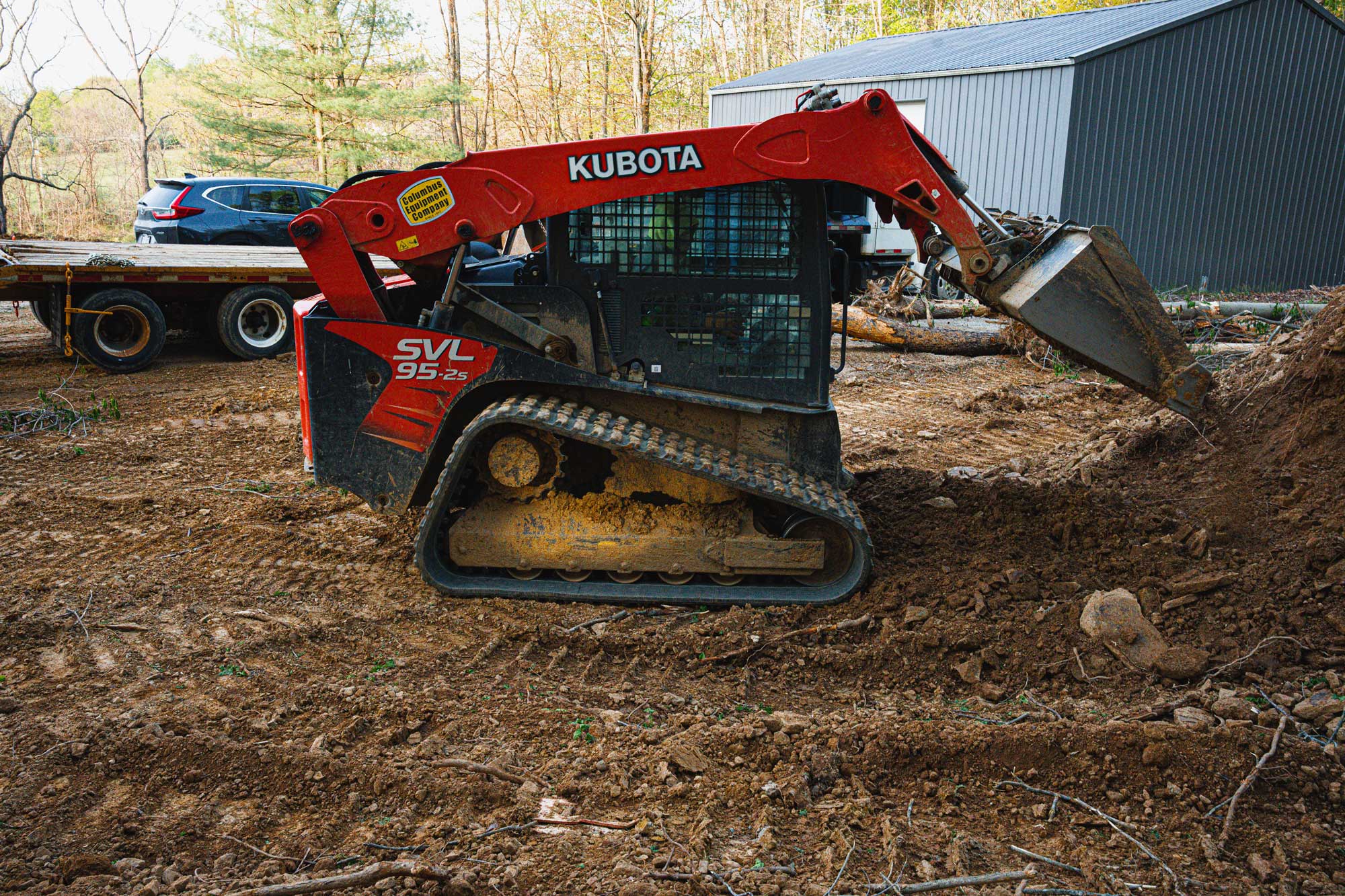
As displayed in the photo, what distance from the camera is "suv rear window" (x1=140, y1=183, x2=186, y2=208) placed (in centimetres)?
1346

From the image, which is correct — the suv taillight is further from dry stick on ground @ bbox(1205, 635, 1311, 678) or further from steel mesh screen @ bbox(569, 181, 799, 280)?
dry stick on ground @ bbox(1205, 635, 1311, 678)

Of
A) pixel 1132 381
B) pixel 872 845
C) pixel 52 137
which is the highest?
pixel 52 137

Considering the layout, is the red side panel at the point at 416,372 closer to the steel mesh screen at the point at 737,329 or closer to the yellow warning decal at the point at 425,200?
the yellow warning decal at the point at 425,200

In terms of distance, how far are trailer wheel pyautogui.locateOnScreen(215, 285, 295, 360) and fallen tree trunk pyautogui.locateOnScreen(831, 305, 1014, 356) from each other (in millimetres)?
6624

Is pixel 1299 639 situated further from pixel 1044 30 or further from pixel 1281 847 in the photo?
pixel 1044 30

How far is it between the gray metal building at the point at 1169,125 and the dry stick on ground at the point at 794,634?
1185 centimetres

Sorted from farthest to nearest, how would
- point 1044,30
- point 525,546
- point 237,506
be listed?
point 1044,30, point 237,506, point 525,546

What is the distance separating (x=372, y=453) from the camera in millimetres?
4852

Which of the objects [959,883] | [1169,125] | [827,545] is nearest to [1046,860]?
[959,883]

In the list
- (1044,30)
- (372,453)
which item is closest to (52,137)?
(1044,30)

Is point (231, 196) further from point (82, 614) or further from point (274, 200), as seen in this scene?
point (82, 614)

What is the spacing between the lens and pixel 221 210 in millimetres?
13672

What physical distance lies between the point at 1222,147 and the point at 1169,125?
1412mm

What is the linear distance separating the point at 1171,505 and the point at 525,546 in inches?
138
